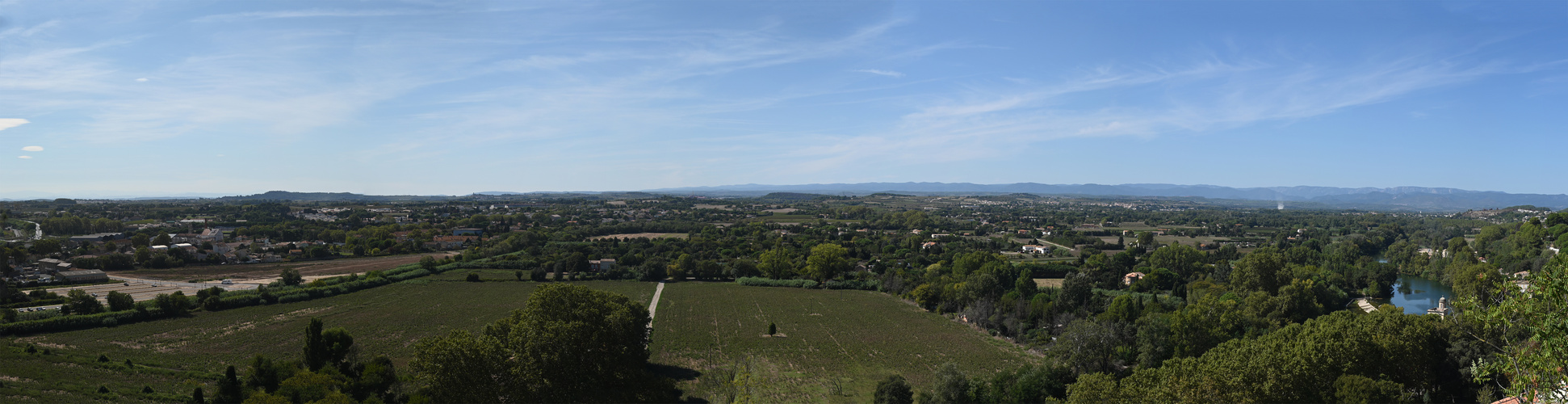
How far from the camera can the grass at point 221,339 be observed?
64.3 feet

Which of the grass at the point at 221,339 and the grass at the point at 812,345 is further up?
the grass at the point at 221,339

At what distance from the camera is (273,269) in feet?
170

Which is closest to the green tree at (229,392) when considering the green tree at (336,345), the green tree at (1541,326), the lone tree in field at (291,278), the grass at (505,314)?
the grass at (505,314)

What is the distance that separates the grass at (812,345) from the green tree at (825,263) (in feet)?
30.5

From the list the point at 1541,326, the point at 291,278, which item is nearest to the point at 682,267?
the point at 291,278

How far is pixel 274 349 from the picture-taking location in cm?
2731

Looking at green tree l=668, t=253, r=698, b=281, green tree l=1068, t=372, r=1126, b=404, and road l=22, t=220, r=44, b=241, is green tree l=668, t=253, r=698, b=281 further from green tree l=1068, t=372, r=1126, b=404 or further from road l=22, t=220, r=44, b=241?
green tree l=1068, t=372, r=1126, b=404

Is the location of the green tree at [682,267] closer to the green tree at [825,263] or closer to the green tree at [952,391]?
the green tree at [825,263]

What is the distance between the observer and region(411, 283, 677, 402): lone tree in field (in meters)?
14.9

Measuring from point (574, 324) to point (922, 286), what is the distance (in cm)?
3183

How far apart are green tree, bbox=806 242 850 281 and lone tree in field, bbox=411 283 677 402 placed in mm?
36157

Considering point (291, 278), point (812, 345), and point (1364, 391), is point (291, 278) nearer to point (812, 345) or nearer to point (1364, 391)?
point (812, 345)

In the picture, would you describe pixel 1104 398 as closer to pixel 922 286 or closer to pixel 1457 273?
pixel 922 286

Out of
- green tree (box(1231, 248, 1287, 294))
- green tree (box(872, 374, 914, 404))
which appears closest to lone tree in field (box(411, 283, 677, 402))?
green tree (box(872, 374, 914, 404))
